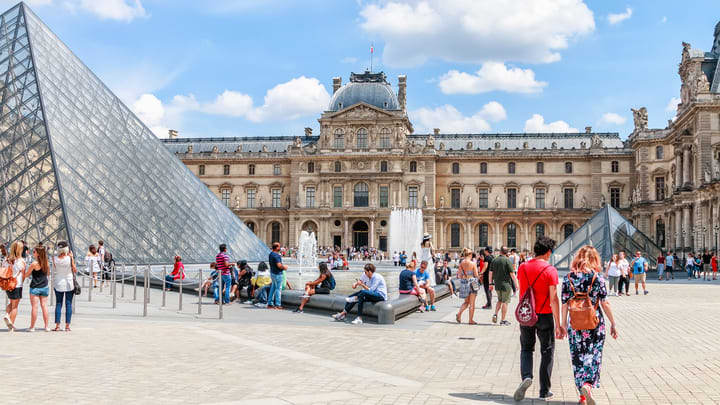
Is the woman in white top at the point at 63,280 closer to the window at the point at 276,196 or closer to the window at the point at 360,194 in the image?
the window at the point at 360,194

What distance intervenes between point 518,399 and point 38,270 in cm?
725

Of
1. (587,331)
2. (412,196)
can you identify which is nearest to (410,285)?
(587,331)

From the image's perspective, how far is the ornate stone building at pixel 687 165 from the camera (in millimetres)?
38094

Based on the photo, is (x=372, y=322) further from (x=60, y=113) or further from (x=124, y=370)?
(x=60, y=113)

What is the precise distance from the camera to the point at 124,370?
Answer: 6.88m

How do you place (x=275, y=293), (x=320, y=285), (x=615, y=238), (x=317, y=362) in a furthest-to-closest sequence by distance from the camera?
1. (x=615, y=238)
2. (x=275, y=293)
3. (x=320, y=285)
4. (x=317, y=362)

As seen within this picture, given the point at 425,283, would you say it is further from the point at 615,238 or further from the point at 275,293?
the point at 615,238

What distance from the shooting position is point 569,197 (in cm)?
5641

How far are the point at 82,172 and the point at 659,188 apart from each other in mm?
43138

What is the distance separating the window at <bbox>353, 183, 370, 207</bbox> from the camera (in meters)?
56.6

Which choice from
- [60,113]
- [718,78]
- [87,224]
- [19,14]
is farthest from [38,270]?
[718,78]

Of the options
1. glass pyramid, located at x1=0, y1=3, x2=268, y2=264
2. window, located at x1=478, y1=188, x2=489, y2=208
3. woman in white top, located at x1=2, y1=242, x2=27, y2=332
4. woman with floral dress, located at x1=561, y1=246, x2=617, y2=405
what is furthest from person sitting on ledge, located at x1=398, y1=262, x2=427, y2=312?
window, located at x1=478, y1=188, x2=489, y2=208

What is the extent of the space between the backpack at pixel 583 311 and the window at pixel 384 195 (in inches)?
1987

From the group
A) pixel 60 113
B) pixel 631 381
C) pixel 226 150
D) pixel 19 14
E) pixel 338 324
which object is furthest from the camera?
pixel 226 150
